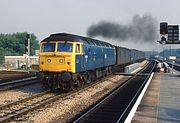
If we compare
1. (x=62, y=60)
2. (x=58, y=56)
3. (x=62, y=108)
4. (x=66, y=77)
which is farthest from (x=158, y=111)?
(x=58, y=56)

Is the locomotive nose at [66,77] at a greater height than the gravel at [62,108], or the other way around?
the locomotive nose at [66,77]

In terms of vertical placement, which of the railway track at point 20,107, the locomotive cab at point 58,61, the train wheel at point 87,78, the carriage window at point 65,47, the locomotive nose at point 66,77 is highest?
the carriage window at point 65,47

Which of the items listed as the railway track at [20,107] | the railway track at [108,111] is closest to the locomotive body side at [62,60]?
the railway track at [20,107]

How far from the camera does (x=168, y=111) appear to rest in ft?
39.2

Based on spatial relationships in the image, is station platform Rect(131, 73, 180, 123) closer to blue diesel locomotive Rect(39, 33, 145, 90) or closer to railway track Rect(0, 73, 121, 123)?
railway track Rect(0, 73, 121, 123)

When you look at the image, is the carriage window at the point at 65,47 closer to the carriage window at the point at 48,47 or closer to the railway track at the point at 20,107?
the carriage window at the point at 48,47

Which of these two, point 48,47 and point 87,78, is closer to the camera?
point 48,47

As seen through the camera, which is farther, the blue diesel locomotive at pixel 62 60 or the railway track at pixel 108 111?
the blue diesel locomotive at pixel 62 60

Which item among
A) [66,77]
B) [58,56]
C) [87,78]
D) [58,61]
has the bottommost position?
[87,78]

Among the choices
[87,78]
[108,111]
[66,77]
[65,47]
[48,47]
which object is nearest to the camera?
[108,111]

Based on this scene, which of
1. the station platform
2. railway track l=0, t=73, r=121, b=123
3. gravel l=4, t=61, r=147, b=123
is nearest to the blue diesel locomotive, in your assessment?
railway track l=0, t=73, r=121, b=123

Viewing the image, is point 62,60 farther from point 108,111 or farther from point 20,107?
point 108,111

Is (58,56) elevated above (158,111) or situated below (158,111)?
above

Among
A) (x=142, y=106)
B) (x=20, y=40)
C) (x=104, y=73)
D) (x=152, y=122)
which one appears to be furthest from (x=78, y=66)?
(x=20, y=40)
